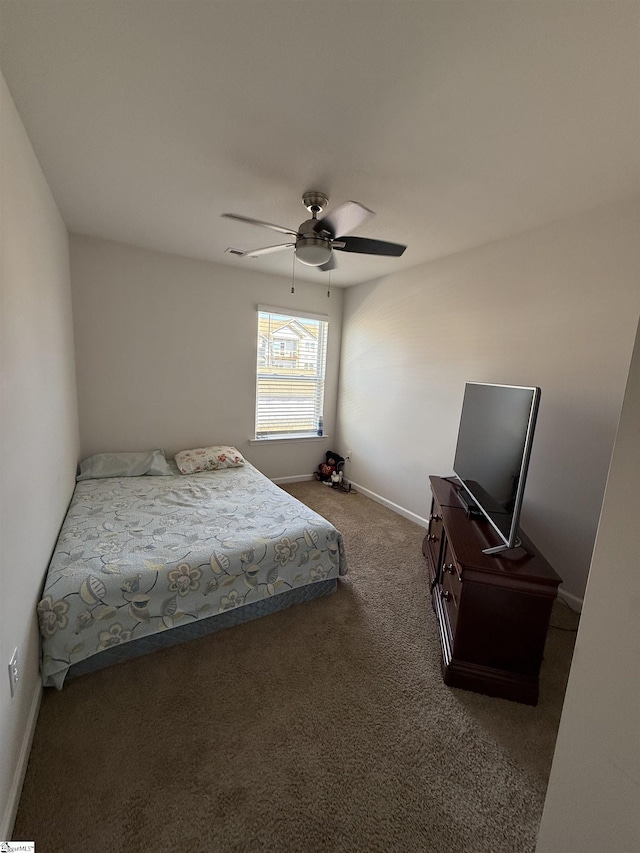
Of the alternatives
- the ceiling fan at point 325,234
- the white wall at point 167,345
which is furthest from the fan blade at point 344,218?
the white wall at point 167,345

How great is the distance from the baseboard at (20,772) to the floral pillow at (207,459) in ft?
6.49

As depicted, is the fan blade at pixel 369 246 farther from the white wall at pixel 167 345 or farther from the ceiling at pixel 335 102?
the white wall at pixel 167 345

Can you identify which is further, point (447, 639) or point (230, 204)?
point (230, 204)

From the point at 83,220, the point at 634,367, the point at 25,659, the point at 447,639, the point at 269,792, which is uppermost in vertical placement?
the point at 83,220

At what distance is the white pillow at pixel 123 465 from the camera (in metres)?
3.03

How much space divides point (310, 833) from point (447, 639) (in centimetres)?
99

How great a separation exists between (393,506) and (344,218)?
283cm

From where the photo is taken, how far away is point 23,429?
142 cm

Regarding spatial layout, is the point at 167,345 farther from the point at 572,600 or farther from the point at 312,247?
the point at 572,600

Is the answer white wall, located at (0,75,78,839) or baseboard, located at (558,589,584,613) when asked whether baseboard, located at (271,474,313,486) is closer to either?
white wall, located at (0,75,78,839)

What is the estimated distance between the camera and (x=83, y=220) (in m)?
2.65

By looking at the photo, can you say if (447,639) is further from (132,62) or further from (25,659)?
(132,62)

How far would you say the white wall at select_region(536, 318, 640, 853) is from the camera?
2.39 feet

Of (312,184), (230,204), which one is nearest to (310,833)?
(312,184)
